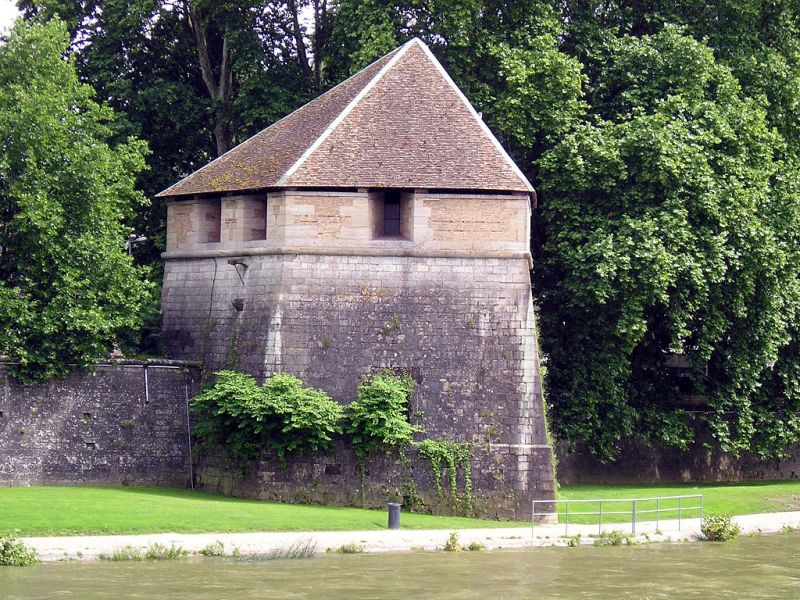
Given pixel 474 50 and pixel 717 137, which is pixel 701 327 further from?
pixel 474 50

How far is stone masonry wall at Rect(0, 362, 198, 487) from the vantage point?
32688 mm

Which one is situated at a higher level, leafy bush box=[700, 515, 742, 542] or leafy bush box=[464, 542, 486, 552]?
leafy bush box=[700, 515, 742, 542]

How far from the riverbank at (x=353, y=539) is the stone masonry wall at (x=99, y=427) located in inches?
268

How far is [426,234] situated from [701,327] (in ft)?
34.5

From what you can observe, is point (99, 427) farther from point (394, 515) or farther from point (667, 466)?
point (667, 466)

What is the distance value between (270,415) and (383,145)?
6893mm

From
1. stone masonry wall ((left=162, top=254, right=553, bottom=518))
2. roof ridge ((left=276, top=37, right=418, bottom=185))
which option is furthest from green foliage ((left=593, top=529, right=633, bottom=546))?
roof ridge ((left=276, top=37, right=418, bottom=185))

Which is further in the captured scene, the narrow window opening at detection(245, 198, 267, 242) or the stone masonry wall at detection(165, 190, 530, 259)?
the narrow window opening at detection(245, 198, 267, 242)

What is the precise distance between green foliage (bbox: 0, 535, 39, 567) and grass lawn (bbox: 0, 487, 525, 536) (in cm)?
105

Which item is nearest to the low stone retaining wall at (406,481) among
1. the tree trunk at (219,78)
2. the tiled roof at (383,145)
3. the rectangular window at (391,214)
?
the rectangular window at (391,214)

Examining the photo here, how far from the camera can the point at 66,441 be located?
33.2 meters

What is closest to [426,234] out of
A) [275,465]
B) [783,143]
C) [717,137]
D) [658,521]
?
[275,465]

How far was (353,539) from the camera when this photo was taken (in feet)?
91.1

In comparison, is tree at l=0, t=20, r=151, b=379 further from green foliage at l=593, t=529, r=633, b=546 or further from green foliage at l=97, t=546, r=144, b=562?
green foliage at l=593, t=529, r=633, b=546
